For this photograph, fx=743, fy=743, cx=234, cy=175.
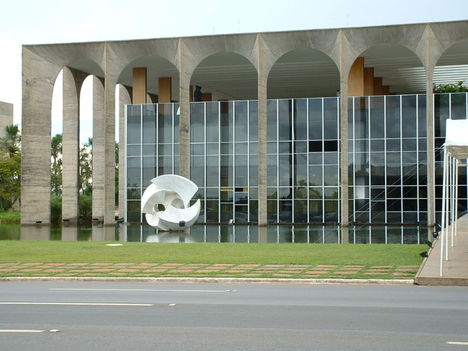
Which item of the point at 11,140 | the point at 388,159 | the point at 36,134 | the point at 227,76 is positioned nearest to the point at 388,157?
the point at 388,159

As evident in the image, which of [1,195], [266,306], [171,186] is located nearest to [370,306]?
[266,306]

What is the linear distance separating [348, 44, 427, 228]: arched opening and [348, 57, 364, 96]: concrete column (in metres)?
0.83

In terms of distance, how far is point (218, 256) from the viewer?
850 inches

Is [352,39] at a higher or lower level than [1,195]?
higher

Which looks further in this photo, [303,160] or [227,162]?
[227,162]

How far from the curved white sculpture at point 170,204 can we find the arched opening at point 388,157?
13.0 m

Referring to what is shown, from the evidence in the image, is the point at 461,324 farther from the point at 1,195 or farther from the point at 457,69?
the point at 1,195

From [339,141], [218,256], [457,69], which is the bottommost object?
[218,256]

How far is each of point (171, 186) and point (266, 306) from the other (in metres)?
27.5

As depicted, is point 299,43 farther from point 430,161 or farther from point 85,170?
point 85,170

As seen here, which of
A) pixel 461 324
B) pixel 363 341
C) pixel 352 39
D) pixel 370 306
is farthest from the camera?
pixel 352 39

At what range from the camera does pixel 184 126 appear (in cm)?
4841

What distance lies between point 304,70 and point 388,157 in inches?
465

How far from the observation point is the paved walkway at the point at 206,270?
55.7 ft
